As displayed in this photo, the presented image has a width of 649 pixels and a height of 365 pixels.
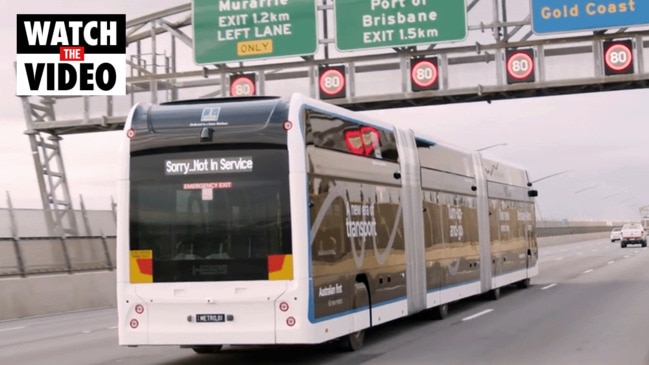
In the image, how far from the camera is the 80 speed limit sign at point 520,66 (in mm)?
24734

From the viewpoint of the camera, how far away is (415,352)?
13.8 meters

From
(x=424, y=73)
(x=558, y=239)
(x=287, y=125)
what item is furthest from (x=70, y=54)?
(x=558, y=239)

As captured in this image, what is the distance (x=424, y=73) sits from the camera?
82.7ft

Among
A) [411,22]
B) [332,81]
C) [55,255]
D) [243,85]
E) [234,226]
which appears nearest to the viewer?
[234,226]

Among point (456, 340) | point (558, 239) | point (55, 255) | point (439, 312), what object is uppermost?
point (558, 239)

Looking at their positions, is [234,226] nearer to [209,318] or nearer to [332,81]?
[209,318]

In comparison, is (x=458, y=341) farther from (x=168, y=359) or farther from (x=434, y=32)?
(x=434, y=32)

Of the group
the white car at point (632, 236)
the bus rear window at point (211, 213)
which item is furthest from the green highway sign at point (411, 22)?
the white car at point (632, 236)

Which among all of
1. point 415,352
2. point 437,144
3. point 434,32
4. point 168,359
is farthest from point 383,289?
point 434,32

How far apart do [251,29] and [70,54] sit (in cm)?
468

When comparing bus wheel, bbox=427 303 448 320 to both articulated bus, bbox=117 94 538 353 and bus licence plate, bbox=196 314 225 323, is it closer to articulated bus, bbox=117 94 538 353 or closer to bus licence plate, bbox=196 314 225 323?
articulated bus, bbox=117 94 538 353

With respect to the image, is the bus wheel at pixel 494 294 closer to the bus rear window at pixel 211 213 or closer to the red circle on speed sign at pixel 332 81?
the red circle on speed sign at pixel 332 81

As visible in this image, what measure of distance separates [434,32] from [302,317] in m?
14.3

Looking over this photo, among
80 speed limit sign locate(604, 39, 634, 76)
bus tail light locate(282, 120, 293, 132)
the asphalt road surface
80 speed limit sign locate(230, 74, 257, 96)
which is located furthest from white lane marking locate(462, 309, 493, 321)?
80 speed limit sign locate(230, 74, 257, 96)
